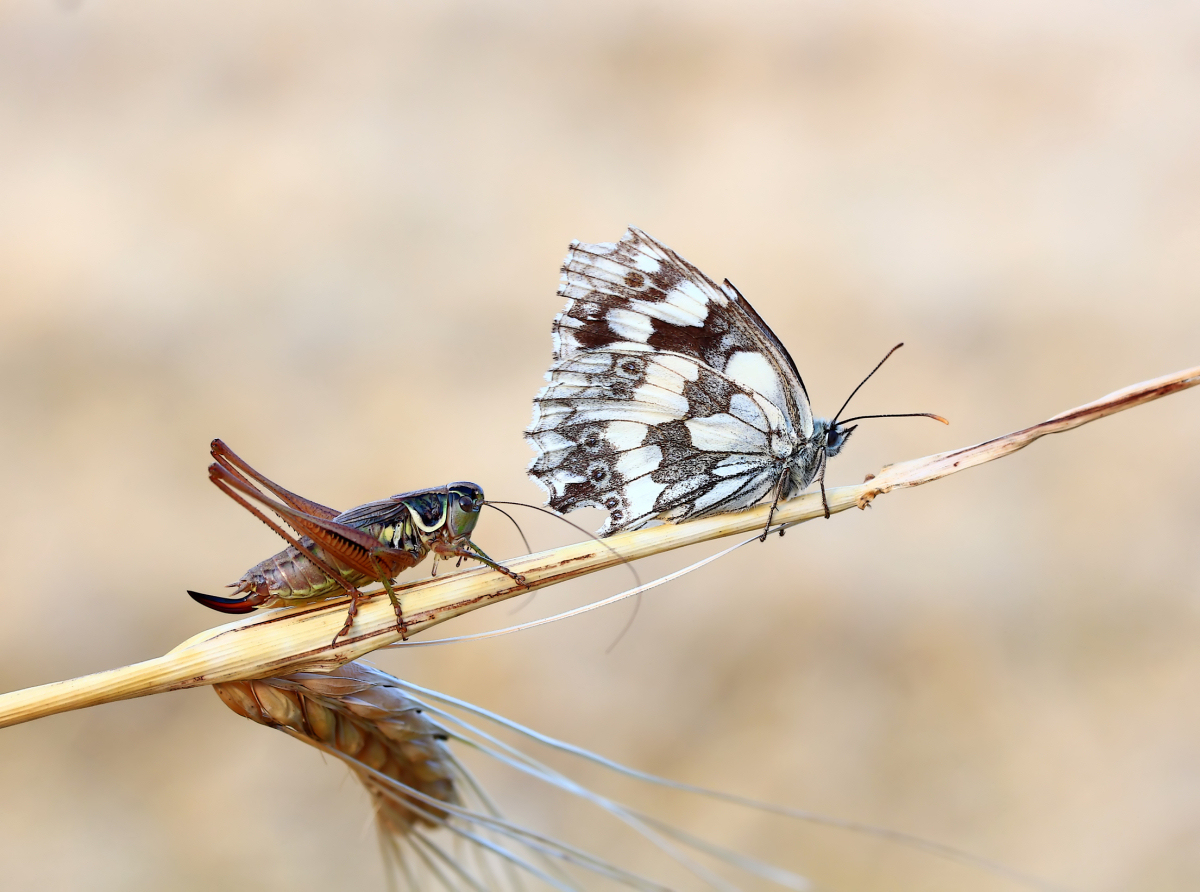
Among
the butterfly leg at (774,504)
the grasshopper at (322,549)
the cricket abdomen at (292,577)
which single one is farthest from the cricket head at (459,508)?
the butterfly leg at (774,504)

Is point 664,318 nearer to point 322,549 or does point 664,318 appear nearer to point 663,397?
point 663,397

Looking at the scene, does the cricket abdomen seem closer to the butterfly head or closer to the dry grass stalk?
the dry grass stalk

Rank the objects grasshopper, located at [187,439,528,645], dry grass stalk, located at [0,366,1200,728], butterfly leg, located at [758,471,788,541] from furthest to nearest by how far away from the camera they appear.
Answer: butterfly leg, located at [758,471,788,541]
grasshopper, located at [187,439,528,645]
dry grass stalk, located at [0,366,1200,728]


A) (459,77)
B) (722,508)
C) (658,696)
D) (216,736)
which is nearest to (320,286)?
(459,77)

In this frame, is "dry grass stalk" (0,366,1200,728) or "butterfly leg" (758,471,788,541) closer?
"dry grass stalk" (0,366,1200,728)

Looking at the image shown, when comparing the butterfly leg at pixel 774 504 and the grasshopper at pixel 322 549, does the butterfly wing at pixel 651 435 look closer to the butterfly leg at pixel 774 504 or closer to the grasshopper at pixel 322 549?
the butterfly leg at pixel 774 504

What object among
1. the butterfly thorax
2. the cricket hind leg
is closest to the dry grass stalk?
the cricket hind leg

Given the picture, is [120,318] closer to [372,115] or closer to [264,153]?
[264,153]
